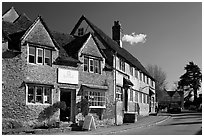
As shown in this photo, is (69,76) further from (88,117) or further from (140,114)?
(140,114)

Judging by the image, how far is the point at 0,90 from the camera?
57.3ft

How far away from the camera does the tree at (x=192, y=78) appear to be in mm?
72000

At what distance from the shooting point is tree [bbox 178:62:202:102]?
72000mm

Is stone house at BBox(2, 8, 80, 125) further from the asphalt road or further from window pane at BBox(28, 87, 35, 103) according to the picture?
the asphalt road

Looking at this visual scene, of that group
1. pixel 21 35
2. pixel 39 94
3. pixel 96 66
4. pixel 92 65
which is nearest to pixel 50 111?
pixel 39 94

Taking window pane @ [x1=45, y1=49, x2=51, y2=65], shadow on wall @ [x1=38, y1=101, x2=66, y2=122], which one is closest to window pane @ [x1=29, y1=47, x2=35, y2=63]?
window pane @ [x1=45, y1=49, x2=51, y2=65]

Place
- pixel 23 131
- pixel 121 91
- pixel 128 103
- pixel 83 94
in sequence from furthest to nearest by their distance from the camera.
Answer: pixel 128 103, pixel 121 91, pixel 83 94, pixel 23 131

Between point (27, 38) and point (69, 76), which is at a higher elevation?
point (27, 38)

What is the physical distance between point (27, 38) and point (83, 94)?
19.0 feet

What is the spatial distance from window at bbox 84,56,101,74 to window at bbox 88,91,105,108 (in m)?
1.71

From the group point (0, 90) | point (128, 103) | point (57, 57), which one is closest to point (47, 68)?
point (57, 57)

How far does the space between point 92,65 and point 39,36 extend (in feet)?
16.9

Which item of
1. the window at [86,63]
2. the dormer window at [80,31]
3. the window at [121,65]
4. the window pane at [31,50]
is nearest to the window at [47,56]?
the window pane at [31,50]

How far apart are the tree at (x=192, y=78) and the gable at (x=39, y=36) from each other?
57.0 meters
